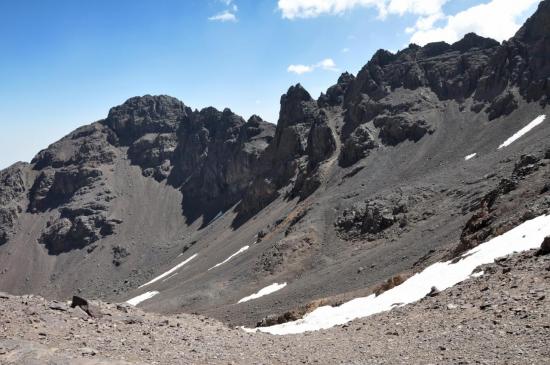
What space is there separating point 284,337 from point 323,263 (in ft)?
177

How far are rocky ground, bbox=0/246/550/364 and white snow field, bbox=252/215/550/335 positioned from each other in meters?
4.04

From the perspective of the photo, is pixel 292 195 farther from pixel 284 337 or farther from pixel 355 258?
pixel 284 337

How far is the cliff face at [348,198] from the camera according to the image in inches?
2454

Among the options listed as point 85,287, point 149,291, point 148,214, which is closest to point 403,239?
point 149,291

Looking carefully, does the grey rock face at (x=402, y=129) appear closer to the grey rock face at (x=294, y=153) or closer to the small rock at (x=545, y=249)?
the grey rock face at (x=294, y=153)

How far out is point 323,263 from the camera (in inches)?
2980

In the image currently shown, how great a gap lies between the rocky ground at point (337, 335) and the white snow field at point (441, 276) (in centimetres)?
404

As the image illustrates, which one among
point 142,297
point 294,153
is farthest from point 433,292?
point 294,153

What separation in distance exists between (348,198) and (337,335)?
76.8 metres

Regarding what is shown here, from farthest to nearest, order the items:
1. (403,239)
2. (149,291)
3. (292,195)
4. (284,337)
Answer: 1. (292,195)
2. (149,291)
3. (403,239)
4. (284,337)

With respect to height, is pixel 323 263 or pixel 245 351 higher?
pixel 245 351

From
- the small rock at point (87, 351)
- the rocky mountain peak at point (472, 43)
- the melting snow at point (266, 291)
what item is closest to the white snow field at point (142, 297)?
the melting snow at point (266, 291)

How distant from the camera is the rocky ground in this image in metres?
14.6

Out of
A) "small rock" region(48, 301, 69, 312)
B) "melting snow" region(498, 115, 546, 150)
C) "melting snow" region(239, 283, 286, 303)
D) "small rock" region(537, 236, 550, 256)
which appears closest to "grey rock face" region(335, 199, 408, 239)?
"melting snow" region(239, 283, 286, 303)
